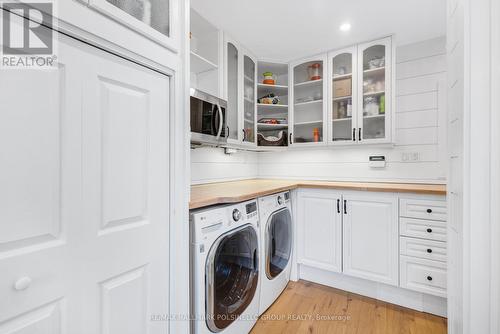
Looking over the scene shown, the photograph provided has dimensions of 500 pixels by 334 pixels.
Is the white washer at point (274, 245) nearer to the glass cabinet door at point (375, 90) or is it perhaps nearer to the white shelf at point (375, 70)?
the glass cabinet door at point (375, 90)

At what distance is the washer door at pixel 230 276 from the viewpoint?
1.29 metres

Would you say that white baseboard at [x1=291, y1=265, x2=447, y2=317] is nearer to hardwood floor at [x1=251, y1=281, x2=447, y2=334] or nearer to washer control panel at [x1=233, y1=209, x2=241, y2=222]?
hardwood floor at [x1=251, y1=281, x2=447, y2=334]

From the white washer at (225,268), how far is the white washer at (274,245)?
0.11m

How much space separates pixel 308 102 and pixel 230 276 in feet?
6.68

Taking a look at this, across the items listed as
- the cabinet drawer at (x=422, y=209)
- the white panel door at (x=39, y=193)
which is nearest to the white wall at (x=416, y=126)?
the cabinet drawer at (x=422, y=209)

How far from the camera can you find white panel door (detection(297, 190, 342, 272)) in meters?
2.17

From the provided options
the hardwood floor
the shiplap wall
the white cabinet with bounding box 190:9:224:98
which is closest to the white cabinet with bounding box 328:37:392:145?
the shiplap wall

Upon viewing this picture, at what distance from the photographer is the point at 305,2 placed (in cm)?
177

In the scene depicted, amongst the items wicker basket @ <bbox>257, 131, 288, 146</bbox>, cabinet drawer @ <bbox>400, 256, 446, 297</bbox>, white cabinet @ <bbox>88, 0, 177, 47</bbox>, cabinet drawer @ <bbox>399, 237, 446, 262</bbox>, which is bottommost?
cabinet drawer @ <bbox>400, 256, 446, 297</bbox>

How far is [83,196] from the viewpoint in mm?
798

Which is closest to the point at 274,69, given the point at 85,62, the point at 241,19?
the point at 241,19

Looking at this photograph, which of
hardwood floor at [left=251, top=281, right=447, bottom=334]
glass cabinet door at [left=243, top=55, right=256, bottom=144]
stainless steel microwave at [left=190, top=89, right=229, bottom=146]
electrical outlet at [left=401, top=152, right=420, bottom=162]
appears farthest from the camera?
glass cabinet door at [left=243, top=55, right=256, bottom=144]

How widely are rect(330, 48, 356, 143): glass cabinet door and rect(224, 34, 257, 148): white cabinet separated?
875 millimetres

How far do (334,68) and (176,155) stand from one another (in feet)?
7.03
